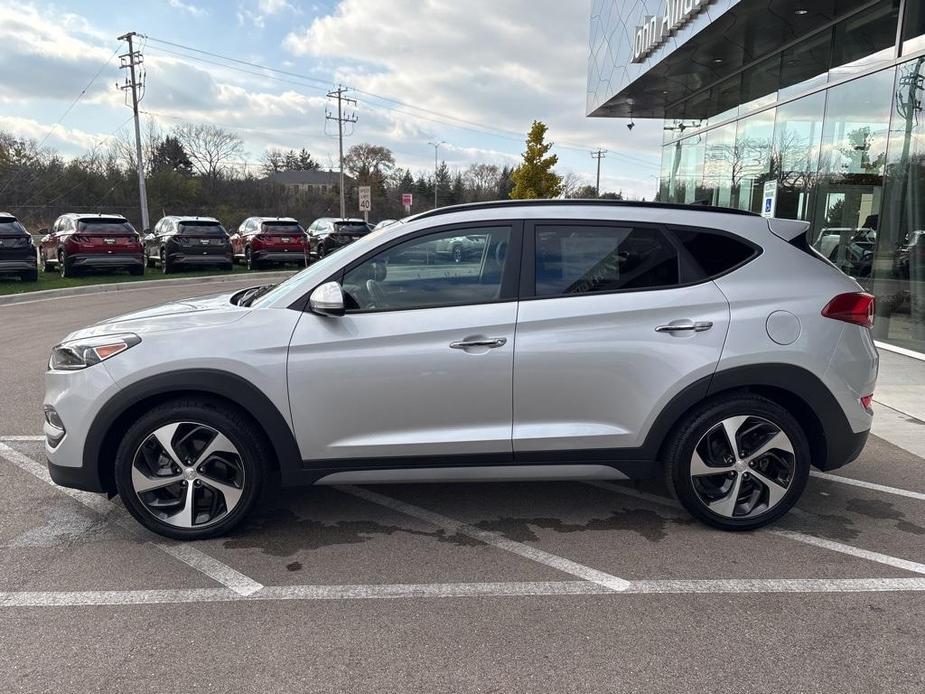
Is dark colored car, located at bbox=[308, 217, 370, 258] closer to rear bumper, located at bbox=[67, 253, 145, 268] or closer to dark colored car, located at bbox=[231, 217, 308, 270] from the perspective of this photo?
dark colored car, located at bbox=[231, 217, 308, 270]

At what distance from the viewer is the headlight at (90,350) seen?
3.48 metres

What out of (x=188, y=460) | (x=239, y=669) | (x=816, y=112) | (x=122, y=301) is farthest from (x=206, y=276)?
(x=239, y=669)

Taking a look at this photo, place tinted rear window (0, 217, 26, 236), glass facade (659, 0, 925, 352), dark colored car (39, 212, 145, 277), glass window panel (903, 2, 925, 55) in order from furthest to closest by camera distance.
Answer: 1. dark colored car (39, 212, 145, 277)
2. tinted rear window (0, 217, 26, 236)
3. glass facade (659, 0, 925, 352)
4. glass window panel (903, 2, 925, 55)

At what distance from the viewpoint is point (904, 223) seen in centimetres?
940

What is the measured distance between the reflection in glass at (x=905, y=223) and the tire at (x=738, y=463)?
7.00 m

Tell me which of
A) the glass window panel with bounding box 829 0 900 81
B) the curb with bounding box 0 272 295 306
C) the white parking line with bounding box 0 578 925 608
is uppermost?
the glass window panel with bounding box 829 0 900 81

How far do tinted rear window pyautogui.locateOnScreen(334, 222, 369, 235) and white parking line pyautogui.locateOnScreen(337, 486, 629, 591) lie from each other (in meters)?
22.2

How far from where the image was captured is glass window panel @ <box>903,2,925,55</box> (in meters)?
8.98

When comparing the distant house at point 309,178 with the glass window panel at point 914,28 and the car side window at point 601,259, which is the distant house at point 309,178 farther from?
the car side window at point 601,259

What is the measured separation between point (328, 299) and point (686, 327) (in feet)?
6.07

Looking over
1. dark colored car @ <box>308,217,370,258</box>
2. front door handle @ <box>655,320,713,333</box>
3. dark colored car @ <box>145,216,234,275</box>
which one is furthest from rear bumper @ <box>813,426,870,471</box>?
dark colored car @ <box>308,217,370,258</box>

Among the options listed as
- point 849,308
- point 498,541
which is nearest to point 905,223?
point 849,308

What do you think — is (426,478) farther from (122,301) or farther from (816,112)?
(122,301)

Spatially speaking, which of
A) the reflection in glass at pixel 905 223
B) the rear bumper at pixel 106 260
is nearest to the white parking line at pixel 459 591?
the reflection in glass at pixel 905 223
